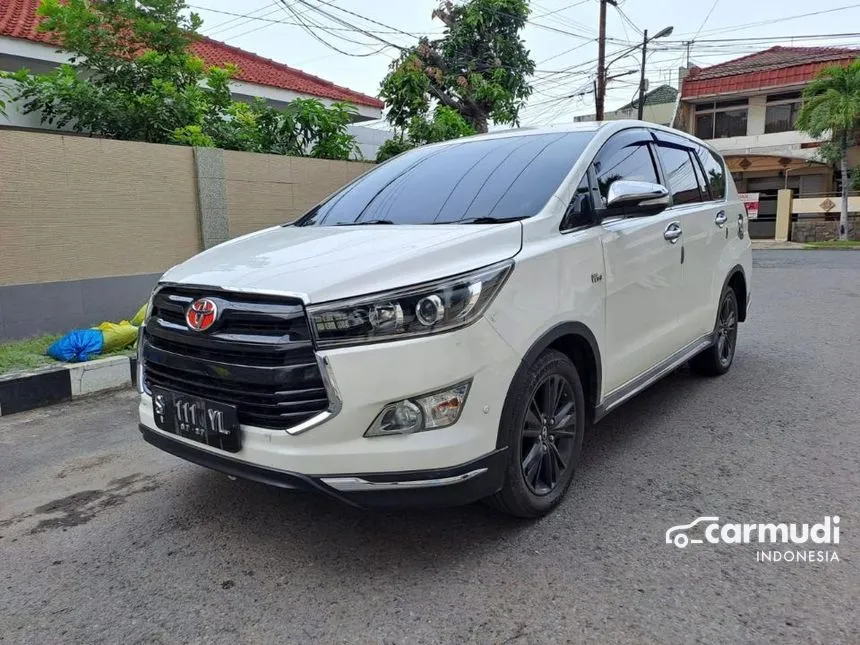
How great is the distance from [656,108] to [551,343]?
38.2m

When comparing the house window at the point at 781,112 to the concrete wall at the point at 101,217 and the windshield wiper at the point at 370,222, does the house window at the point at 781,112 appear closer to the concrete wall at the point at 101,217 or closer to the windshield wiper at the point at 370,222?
the concrete wall at the point at 101,217

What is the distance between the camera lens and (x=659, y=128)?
169 inches

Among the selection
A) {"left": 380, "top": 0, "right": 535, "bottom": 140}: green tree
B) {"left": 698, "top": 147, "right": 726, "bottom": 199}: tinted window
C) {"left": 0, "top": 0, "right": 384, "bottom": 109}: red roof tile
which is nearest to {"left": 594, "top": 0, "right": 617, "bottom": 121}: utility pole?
{"left": 380, "top": 0, "right": 535, "bottom": 140}: green tree

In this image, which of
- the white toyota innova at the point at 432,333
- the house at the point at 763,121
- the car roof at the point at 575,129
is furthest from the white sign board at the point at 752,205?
the white toyota innova at the point at 432,333

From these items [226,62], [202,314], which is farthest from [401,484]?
[226,62]

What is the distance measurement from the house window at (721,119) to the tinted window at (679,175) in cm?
2975

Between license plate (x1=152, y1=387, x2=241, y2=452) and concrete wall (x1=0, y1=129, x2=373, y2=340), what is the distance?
3957 millimetres

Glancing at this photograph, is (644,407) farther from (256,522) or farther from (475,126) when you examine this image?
(475,126)

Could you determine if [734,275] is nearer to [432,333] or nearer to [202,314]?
[432,333]

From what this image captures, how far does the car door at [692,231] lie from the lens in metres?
4.05

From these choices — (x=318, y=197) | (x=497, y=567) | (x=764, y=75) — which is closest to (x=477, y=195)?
(x=497, y=567)

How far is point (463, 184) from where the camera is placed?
3.36 meters

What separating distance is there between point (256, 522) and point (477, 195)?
5.93 ft

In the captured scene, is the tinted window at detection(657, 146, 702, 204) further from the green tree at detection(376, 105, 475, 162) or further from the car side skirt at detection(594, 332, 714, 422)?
the green tree at detection(376, 105, 475, 162)
